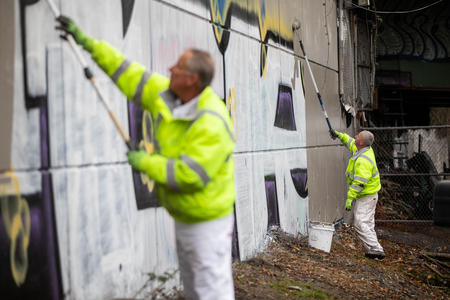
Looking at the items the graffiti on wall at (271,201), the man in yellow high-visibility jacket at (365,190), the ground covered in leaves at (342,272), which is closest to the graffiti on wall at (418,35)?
the ground covered in leaves at (342,272)

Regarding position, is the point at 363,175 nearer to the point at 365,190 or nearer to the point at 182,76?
the point at 365,190

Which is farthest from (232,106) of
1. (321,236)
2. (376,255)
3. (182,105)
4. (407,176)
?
(407,176)

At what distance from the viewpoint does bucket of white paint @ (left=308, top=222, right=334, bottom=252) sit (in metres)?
8.25

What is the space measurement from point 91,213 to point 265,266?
3.12m

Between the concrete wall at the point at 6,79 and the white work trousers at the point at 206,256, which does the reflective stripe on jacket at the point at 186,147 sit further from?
the concrete wall at the point at 6,79

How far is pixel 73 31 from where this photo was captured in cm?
353

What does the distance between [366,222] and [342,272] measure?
1.75 metres

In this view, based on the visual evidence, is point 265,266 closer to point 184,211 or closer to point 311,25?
point 184,211

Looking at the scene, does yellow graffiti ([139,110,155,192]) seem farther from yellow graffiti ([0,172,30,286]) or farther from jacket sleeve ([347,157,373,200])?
jacket sleeve ([347,157,373,200])

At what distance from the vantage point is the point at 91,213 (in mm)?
4148

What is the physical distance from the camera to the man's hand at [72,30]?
3.51m

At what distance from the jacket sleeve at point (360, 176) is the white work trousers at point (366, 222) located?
0.90ft

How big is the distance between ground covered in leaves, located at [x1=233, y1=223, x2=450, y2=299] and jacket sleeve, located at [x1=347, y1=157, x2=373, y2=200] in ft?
3.33

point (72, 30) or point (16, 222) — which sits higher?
point (72, 30)
